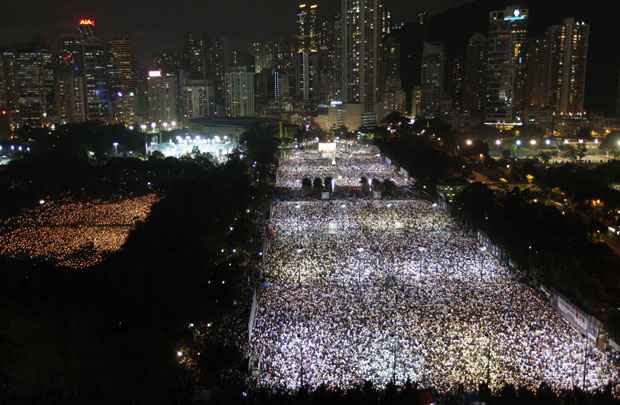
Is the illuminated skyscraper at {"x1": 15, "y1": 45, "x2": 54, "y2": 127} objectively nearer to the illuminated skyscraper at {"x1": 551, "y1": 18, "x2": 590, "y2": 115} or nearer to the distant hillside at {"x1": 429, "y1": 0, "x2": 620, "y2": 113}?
the distant hillside at {"x1": 429, "y1": 0, "x2": 620, "y2": 113}

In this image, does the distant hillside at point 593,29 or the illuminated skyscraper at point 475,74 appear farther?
the distant hillside at point 593,29

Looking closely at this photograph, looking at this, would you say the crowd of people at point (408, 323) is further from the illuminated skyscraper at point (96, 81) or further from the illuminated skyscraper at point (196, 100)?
the illuminated skyscraper at point (196, 100)

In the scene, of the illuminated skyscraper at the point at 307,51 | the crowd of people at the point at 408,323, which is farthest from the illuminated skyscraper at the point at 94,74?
the crowd of people at the point at 408,323

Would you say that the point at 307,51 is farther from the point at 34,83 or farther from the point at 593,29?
the point at 34,83

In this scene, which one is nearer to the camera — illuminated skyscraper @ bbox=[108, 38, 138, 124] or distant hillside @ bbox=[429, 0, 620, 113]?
distant hillside @ bbox=[429, 0, 620, 113]

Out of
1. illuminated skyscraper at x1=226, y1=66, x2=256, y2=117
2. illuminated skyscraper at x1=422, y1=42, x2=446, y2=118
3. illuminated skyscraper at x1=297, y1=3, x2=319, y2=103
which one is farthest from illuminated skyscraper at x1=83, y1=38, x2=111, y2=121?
illuminated skyscraper at x1=422, y1=42, x2=446, y2=118

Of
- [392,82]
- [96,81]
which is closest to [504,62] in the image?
[392,82]

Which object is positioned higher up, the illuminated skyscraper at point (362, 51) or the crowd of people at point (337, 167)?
the illuminated skyscraper at point (362, 51)
